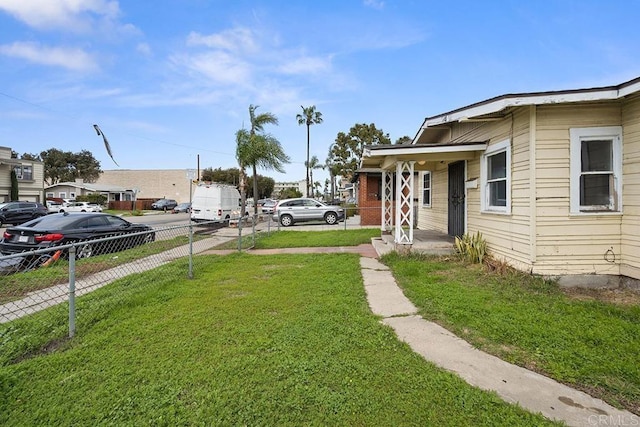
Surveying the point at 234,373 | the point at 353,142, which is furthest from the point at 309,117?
the point at 234,373

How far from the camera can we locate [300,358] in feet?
10.6

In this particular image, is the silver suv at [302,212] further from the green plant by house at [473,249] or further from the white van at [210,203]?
the green plant by house at [473,249]

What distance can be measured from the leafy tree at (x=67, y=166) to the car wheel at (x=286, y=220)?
2828 inches

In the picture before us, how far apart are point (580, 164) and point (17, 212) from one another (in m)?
29.0

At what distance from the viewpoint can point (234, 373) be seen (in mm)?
2984

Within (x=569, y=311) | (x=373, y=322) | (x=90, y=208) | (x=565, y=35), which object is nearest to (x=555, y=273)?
(x=569, y=311)

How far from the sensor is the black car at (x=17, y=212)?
70.4ft

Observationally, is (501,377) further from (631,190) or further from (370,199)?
(370,199)

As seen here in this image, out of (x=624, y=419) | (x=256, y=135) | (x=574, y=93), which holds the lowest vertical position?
(x=624, y=419)

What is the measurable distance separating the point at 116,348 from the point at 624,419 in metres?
4.41

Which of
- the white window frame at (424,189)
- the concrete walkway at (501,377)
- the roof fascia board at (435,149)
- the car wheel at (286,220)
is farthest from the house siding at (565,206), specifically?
the car wheel at (286,220)

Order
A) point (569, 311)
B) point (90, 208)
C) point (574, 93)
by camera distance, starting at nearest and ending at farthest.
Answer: point (569, 311), point (574, 93), point (90, 208)

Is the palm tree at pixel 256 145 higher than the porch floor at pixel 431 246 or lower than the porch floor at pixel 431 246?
higher

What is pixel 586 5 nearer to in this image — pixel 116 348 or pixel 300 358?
pixel 300 358
